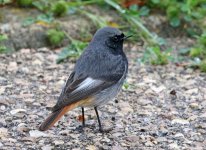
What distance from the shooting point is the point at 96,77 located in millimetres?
5633

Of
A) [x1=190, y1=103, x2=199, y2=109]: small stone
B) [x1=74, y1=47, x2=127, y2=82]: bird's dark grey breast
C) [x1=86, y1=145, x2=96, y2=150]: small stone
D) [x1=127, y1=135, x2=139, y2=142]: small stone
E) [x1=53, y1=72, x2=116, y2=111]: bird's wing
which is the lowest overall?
[x1=190, y1=103, x2=199, y2=109]: small stone

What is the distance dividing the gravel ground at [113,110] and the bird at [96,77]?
293 millimetres

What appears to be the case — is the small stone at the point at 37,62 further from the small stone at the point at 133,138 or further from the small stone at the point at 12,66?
the small stone at the point at 133,138

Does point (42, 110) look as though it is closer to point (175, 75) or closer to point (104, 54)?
point (104, 54)

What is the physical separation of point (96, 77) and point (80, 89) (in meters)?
0.24

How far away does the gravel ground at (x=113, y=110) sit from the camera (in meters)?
5.50

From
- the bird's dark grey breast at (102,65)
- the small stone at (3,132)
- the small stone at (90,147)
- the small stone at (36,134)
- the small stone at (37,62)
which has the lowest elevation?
the small stone at (90,147)

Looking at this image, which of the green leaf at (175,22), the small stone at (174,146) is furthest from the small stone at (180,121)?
the green leaf at (175,22)

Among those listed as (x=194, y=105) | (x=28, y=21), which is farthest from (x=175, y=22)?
(x=194, y=105)

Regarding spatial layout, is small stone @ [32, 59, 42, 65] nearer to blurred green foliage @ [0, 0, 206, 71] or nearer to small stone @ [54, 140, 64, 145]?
blurred green foliage @ [0, 0, 206, 71]

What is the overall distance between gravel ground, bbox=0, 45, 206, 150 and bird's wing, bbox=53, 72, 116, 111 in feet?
1.26

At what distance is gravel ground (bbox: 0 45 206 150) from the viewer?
5500mm

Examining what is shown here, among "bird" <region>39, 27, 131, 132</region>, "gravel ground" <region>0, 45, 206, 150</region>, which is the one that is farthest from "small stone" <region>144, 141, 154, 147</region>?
"bird" <region>39, 27, 131, 132</region>

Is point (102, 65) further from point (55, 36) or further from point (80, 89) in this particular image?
point (55, 36)
